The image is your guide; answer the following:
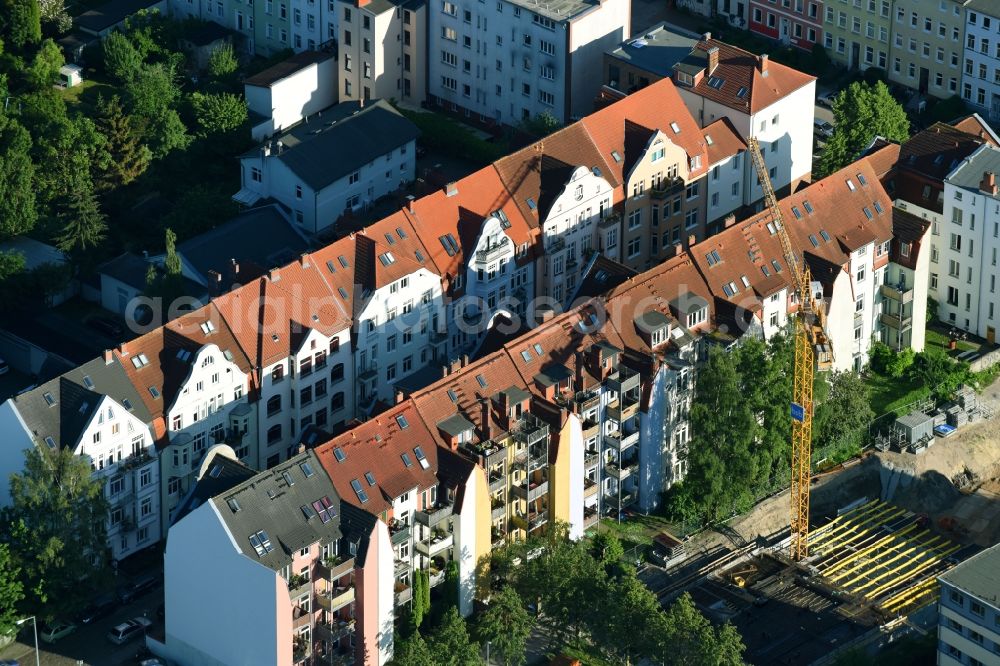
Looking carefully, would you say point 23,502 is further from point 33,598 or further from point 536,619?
point 536,619

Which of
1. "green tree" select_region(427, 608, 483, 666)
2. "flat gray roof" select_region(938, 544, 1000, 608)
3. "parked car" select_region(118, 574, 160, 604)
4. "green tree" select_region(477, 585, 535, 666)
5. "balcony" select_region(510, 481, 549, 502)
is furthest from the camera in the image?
"balcony" select_region(510, 481, 549, 502)

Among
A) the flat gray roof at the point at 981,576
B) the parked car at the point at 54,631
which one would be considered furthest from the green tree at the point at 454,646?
the flat gray roof at the point at 981,576

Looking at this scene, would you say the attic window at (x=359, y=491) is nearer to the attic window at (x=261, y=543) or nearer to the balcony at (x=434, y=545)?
the balcony at (x=434, y=545)

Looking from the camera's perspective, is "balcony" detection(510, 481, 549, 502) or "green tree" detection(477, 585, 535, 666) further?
"balcony" detection(510, 481, 549, 502)

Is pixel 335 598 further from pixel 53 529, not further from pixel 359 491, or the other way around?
pixel 53 529

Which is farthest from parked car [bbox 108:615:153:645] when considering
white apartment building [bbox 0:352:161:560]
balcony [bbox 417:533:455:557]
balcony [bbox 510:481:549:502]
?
balcony [bbox 510:481:549:502]

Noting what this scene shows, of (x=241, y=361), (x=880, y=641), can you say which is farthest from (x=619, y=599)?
(x=241, y=361)

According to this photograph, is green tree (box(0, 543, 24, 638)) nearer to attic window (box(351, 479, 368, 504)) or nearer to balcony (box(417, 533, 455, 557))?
attic window (box(351, 479, 368, 504))

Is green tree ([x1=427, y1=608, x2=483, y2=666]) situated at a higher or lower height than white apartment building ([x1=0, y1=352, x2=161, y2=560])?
lower
